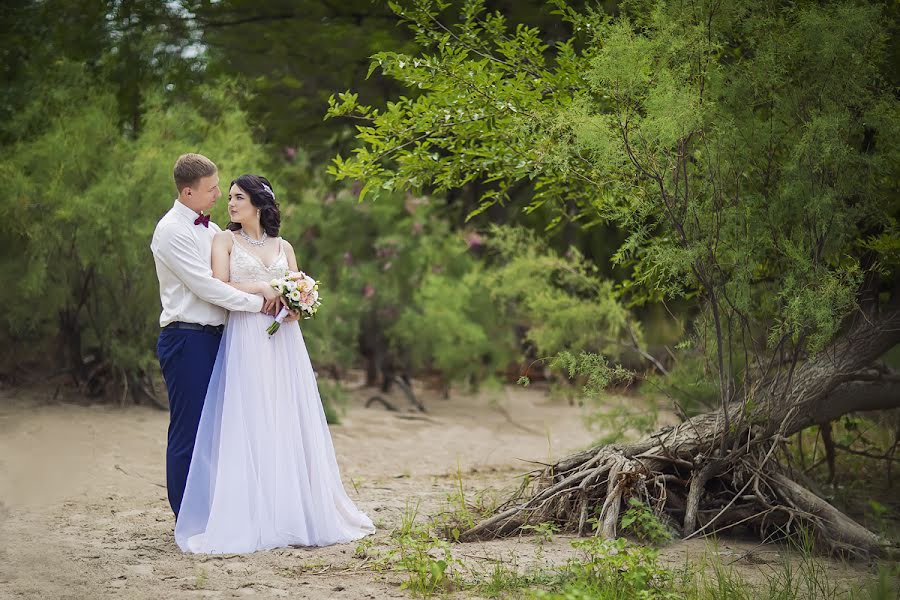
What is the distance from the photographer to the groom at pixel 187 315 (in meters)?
5.57

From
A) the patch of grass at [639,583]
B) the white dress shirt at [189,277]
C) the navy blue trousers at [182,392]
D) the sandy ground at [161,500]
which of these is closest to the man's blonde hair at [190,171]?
the white dress shirt at [189,277]

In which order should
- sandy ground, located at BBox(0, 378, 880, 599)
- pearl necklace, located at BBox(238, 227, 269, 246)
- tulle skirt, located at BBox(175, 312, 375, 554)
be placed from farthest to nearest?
pearl necklace, located at BBox(238, 227, 269, 246), tulle skirt, located at BBox(175, 312, 375, 554), sandy ground, located at BBox(0, 378, 880, 599)

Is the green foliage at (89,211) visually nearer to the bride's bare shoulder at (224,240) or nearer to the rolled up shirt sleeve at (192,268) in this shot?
the bride's bare shoulder at (224,240)

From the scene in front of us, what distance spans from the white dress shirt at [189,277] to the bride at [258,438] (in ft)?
0.36

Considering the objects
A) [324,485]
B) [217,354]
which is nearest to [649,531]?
[324,485]

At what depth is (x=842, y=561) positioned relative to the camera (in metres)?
5.49

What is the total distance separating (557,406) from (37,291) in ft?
26.8

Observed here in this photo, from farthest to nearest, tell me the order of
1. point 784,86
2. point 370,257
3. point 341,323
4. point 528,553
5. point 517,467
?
point 370,257 < point 341,323 < point 517,467 < point 784,86 < point 528,553

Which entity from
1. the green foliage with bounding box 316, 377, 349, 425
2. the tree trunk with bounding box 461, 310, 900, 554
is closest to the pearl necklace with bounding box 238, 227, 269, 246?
the tree trunk with bounding box 461, 310, 900, 554

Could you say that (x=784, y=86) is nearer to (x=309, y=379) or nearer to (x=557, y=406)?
(x=309, y=379)

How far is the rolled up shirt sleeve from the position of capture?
18.0ft

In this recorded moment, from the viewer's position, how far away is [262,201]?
575 centimetres

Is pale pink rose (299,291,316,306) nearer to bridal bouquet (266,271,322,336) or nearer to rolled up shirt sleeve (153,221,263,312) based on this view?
bridal bouquet (266,271,322,336)

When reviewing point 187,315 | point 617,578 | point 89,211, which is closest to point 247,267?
point 187,315
